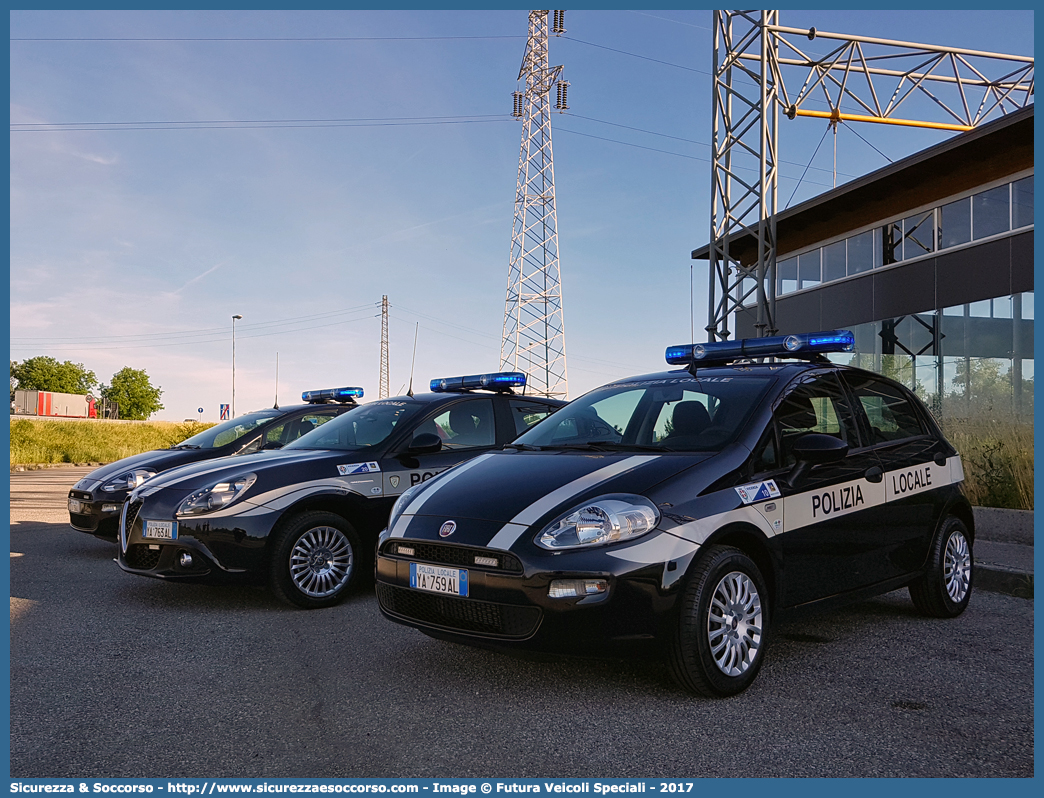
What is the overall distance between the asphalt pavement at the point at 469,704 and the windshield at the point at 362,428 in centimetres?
155

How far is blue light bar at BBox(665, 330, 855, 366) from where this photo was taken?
5.68 m

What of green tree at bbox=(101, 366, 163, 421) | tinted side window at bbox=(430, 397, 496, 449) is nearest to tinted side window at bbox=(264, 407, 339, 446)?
tinted side window at bbox=(430, 397, 496, 449)

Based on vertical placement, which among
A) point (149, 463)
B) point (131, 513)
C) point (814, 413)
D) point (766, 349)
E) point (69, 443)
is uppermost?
point (766, 349)

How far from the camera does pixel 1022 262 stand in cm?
1533

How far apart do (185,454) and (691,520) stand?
250 inches

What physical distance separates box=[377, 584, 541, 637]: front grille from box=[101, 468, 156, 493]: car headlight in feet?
15.9

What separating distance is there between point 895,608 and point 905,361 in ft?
41.7

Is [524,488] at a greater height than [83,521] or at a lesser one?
greater

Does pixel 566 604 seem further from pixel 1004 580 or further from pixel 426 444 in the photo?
pixel 1004 580

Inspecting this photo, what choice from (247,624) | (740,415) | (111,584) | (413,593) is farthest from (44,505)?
(740,415)

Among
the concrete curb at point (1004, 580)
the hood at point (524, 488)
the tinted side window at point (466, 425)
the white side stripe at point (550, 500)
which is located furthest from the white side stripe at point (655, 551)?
the concrete curb at point (1004, 580)

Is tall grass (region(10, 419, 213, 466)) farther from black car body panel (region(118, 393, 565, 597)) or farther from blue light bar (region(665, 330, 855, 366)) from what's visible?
blue light bar (region(665, 330, 855, 366))

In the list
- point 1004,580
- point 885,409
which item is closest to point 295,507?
point 885,409

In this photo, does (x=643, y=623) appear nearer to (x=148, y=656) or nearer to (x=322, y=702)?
(x=322, y=702)
